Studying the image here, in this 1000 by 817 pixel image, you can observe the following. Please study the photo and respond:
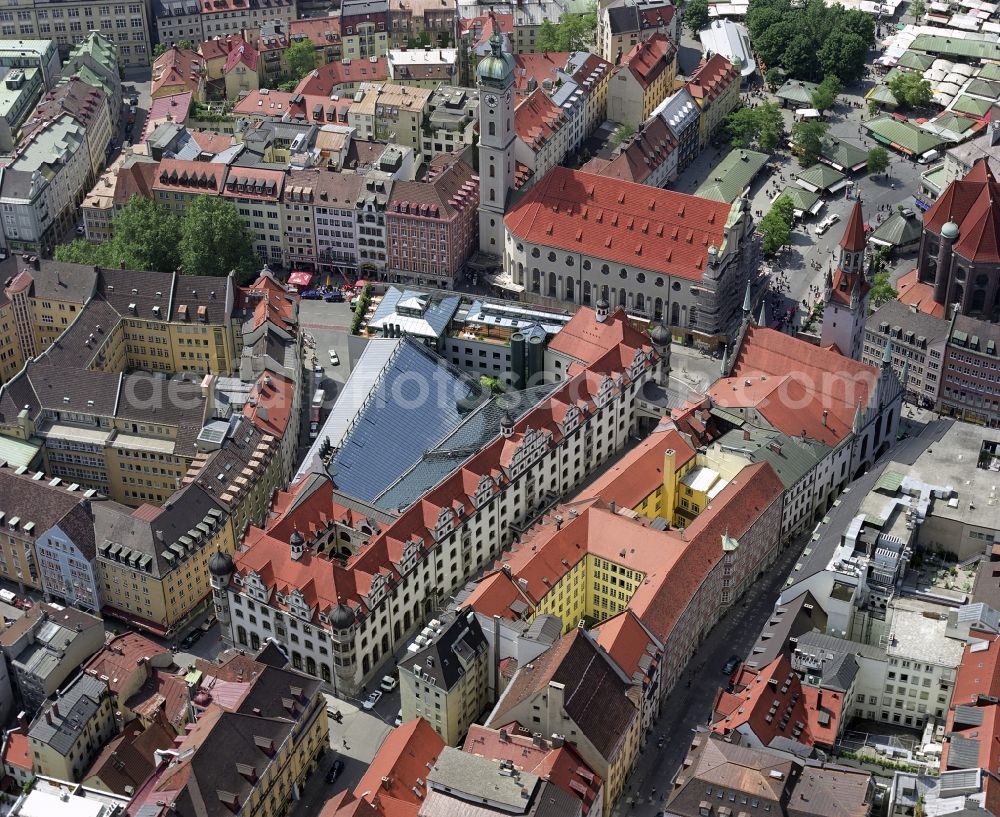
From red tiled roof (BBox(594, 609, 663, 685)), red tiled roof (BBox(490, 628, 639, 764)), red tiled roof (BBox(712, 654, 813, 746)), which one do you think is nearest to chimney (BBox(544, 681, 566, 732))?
red tiled roof (BBox(490, 628, 639, 764))

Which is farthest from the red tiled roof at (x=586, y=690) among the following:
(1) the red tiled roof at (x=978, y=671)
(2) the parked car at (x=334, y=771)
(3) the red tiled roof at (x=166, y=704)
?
(1) the red tiled roof at (x=978, y=671)

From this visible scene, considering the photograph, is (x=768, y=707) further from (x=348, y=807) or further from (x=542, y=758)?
(x=348, y=807)

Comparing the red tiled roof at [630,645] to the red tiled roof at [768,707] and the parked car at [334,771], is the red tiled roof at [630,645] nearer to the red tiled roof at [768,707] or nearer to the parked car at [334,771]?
the red tiled roof at [768,707]

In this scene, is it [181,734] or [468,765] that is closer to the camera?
[468,765]

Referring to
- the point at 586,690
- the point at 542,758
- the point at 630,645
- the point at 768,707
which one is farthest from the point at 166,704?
the point at 768,707

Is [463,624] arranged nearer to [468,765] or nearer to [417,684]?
[417,684]

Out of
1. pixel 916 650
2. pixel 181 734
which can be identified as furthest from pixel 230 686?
pixel 916 650
